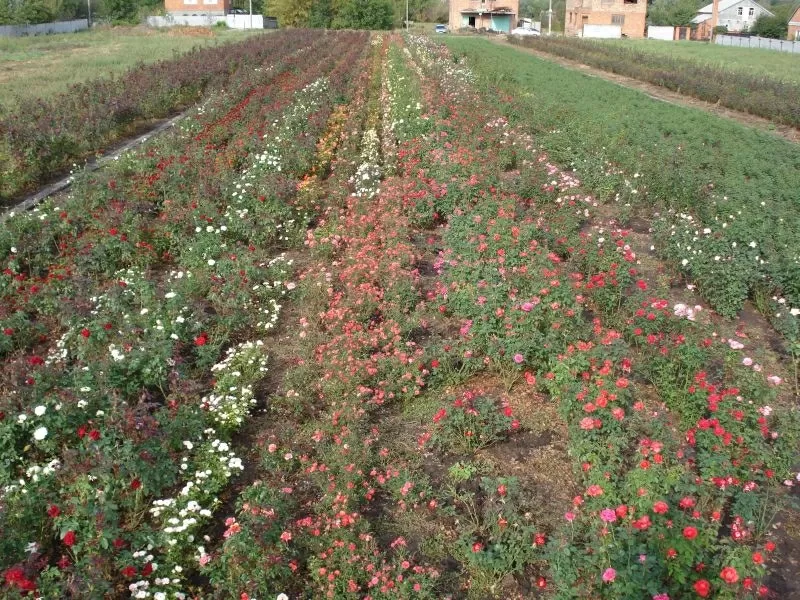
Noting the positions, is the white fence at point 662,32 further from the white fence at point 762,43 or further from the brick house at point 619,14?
the white fence at point 762,43

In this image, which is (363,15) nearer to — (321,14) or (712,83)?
(321,14)

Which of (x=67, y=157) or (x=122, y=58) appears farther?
(x=122, y=58)

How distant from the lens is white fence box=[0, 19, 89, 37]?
57250 millimetres

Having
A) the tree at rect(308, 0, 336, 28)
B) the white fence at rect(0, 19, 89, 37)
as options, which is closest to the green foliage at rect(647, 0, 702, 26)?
the tree at rect(308, 0, 336, 28)

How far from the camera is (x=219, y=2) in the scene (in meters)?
76.0

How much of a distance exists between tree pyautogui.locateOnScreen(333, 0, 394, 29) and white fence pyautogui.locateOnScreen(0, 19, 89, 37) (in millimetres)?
25709

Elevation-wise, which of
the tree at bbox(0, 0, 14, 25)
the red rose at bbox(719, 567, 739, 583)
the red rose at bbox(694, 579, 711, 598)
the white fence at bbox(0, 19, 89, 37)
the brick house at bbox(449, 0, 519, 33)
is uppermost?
the brick house at bbox(449, 0, 519, 33)

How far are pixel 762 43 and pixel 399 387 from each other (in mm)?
67233

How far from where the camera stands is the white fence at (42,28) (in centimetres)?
5725

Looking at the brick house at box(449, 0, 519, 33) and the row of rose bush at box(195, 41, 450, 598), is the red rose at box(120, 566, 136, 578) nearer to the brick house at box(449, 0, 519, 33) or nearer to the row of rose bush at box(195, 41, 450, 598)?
the row of rose bush at box(195, 41, 450, 598)

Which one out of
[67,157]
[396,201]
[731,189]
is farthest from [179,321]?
[67,157]

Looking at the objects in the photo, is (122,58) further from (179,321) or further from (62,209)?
(179,321)

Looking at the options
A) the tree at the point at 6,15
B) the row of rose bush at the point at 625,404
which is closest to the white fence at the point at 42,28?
the tree at the point at 6,15

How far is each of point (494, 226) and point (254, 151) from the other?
629 centimetres
